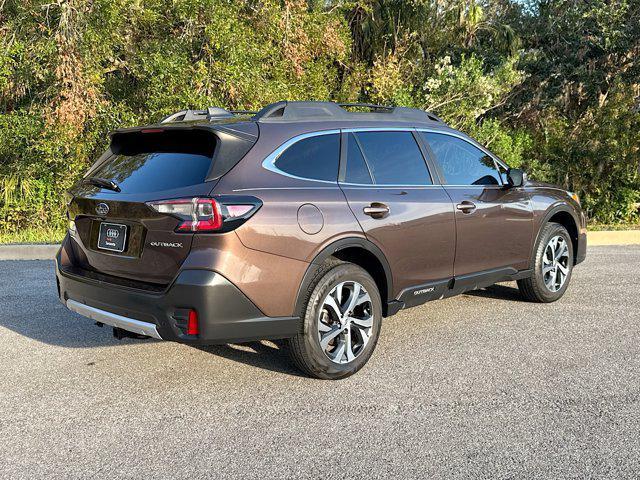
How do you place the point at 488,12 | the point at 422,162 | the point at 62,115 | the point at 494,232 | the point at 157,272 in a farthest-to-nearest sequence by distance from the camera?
1. the point at 488,12
2. the point at 62,115
3. the point at 494,232
4. the point at 422,162
5. the point at 157,272

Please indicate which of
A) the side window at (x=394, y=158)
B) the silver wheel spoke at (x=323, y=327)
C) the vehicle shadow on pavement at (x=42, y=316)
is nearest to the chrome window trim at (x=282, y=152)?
the side window at (x=394, y=158)

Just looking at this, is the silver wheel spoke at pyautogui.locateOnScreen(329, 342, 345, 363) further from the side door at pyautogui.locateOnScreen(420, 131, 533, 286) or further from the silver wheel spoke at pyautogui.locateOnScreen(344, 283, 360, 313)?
the side door at pyautogui.locateOnScreen(420, 131, 533, 286)

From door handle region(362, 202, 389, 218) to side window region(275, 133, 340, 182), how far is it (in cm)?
32

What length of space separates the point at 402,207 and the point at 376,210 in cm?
29

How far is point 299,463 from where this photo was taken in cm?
322

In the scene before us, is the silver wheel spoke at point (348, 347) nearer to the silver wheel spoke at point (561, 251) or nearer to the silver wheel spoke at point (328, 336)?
the silver wheel spoke at point (328, 336)

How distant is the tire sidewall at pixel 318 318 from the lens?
415cm

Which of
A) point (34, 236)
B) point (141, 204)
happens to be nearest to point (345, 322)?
point (141, 204)

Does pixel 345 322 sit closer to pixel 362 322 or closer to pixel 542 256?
pixel 362 322

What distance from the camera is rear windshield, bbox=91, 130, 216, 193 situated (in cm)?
398

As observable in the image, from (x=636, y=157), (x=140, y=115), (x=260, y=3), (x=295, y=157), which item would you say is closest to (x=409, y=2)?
(x=260, y=3)

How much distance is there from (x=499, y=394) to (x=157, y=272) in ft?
7.43

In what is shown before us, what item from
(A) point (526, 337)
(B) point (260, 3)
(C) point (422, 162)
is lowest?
(A) point (526, 337)

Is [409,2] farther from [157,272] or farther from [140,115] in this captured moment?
[157,272]
